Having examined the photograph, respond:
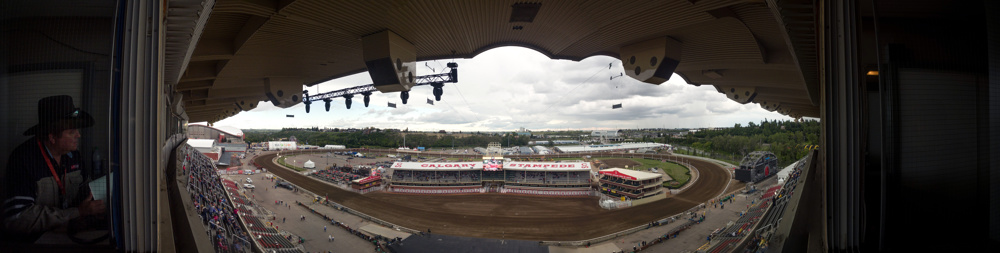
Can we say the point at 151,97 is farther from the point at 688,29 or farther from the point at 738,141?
the point at 738,141

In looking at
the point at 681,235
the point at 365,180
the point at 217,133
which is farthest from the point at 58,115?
the point at 217,133

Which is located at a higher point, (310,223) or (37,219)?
(37,219)

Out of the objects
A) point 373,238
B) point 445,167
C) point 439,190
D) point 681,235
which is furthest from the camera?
point 445,167

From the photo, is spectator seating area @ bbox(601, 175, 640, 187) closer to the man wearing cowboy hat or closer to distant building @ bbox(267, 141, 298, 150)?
the man wearing cowboy hat

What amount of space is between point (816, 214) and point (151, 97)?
383cm

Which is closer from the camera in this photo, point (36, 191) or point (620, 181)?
point (36, 191)

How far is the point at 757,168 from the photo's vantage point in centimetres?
1100

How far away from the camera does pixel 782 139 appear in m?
12.5

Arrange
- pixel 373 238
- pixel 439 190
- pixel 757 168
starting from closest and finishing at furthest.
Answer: pixel 373 238
pixel 439 190
pixel 757 168

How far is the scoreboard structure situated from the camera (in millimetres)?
10812

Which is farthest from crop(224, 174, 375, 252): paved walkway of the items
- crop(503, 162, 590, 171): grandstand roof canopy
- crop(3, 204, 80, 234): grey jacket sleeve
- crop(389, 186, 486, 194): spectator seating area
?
crop(503, 162, 590, 171): grandstand roof canopy

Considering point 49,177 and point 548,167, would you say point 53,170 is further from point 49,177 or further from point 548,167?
point 548,167

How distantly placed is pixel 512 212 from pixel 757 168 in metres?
10.8

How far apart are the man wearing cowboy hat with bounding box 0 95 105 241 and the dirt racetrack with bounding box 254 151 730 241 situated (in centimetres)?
551
